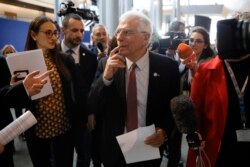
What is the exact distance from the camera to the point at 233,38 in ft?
4.22

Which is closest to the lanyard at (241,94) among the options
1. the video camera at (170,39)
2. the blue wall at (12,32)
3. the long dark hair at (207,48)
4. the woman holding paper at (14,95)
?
the woman holding paper at (14,95)

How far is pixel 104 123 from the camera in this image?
194 cm

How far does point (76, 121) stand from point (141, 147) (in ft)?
2.44

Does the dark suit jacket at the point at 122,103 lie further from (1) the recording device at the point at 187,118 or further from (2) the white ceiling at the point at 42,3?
(2) the white ceiling at the point at 42,3

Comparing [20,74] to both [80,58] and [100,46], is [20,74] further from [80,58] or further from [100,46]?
[100,46]

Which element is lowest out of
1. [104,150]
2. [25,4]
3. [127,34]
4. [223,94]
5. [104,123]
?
[104,150]

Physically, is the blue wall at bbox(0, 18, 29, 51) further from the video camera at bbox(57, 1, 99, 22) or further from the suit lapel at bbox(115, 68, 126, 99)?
the suit lapel at bbox(115, 68, 126, 99)

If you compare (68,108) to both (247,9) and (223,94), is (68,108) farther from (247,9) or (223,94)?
(247,9)

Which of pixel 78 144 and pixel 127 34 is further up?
pixel 127 34

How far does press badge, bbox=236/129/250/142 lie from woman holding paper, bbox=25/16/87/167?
1239 mm

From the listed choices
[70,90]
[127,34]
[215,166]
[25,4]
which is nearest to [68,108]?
[70,90]

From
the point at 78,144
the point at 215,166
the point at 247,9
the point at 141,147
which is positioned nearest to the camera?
the point at 247,9

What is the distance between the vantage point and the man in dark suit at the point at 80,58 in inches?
112

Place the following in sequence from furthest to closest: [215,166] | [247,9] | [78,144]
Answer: [78,144] < [215,166] < [247,9]
